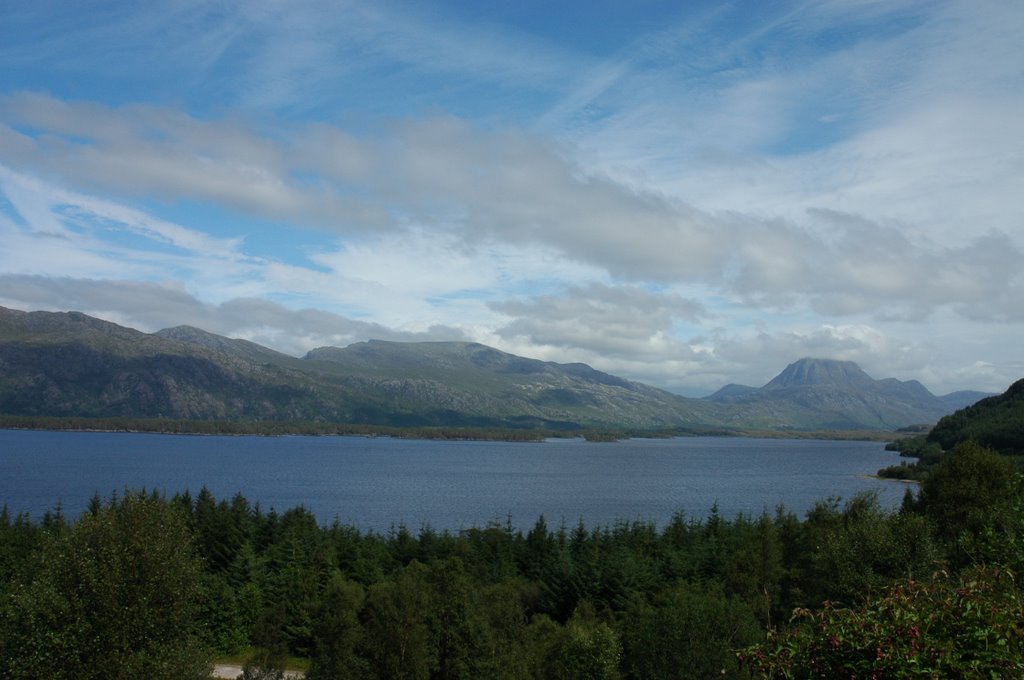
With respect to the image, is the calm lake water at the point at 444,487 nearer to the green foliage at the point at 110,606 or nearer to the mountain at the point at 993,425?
the mountain at the point at 993,425

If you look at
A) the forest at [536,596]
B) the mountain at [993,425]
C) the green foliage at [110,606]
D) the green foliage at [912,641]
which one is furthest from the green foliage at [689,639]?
the mountain at [993,425]

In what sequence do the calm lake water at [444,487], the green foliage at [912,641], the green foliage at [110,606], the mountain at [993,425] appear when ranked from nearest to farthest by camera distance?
1. the green foliage at [912,641]
2. the green foliage at [110,606]
3. the calm lake water at [444,487]
4. the mountain at [993,425]

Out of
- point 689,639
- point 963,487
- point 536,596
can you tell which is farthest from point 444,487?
point 689,639

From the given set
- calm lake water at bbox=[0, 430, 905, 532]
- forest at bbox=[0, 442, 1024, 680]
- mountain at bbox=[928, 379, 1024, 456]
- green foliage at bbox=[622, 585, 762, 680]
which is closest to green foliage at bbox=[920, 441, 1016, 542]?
forest at bbox=[0, 442, 1024, 680]

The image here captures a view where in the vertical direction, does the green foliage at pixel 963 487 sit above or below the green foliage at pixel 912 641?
below

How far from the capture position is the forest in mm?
8695

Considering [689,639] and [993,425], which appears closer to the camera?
[689,639]

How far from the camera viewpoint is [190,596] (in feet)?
94.2

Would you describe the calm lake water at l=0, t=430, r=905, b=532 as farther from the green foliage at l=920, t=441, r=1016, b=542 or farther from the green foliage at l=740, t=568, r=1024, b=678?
the green foliage at l=740, t=568, r=1024, b=678

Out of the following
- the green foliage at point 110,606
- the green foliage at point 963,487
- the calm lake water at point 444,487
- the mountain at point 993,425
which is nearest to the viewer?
the green foliage at point 110,606

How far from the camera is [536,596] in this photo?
55.1m

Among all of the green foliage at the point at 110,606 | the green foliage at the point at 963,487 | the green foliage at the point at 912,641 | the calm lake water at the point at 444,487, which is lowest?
the calm lake water at the point at 444,487

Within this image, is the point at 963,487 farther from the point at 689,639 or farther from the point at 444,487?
the point at 444,487

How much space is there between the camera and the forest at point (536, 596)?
8.70m
